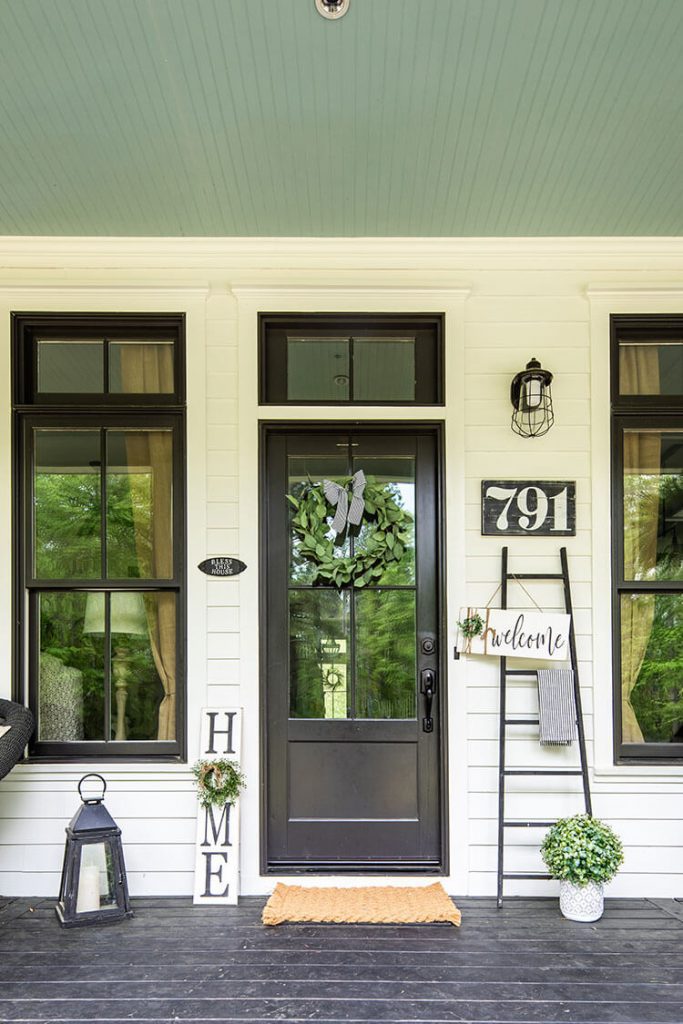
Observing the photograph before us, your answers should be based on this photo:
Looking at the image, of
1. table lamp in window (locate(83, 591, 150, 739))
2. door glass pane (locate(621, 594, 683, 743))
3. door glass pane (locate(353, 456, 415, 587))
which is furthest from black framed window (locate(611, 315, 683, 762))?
table lamp in window (locate(83, 591, 150, 739))

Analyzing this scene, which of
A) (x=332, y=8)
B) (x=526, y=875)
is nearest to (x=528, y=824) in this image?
(x=526, y=875)

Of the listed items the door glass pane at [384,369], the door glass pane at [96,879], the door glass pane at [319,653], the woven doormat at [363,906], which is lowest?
the woven doormat at [363,906]

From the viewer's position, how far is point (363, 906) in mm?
2824

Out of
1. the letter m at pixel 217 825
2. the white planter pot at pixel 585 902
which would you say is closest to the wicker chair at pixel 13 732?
the letter m at pixel 217 825

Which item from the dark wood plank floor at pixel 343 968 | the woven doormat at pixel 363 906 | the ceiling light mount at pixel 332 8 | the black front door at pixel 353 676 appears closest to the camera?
the ceiling light mount at pixel 332 8

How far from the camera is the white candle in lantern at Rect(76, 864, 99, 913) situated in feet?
9.07

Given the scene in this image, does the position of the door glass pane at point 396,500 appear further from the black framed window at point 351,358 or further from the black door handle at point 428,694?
the black door handle at point 428,694

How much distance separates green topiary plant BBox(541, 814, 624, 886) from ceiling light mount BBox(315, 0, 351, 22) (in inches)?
116

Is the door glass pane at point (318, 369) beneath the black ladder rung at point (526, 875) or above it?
above

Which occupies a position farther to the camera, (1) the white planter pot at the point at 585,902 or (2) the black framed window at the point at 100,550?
(2) the black framed window at the point at 100,550

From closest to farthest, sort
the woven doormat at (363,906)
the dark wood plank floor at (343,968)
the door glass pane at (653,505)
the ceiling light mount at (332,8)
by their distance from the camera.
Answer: the ceiling light mount at (332,8), the dark wood plank floor at (343,968), the woven doormat at (363,906), the door glass pane at (653,505)

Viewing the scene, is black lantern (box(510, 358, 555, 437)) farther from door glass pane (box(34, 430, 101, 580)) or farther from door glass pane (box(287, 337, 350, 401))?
door glass pane (box(34, 430, 101, 580))

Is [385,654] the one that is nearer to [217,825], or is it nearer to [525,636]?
[525,636]

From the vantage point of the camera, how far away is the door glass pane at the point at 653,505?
3.20m
